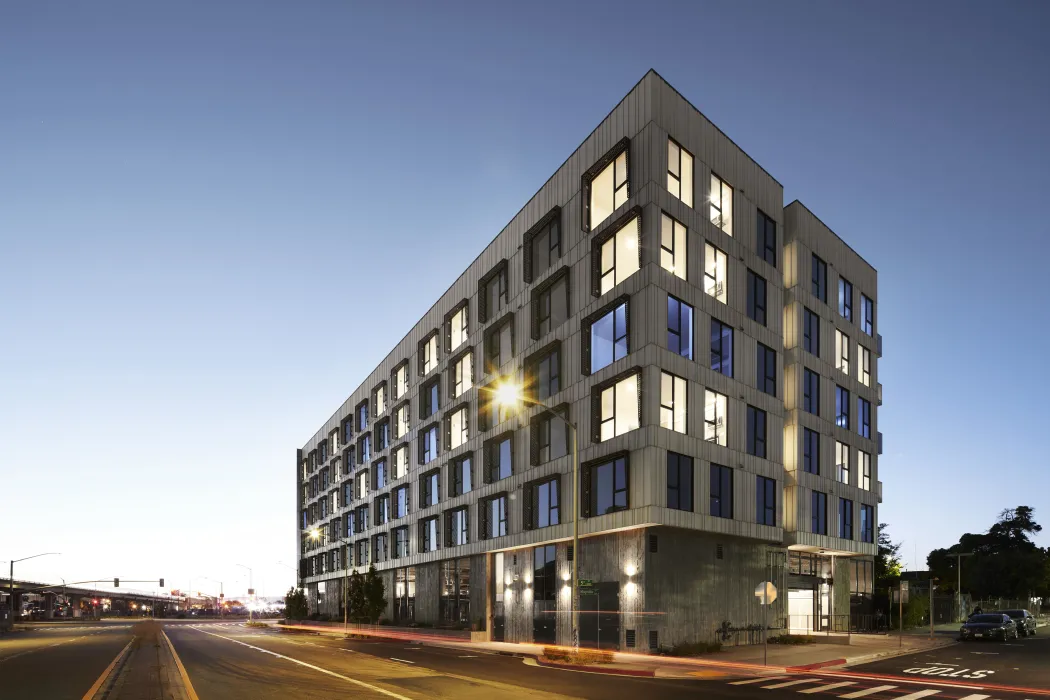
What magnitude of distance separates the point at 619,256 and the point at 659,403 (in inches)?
311

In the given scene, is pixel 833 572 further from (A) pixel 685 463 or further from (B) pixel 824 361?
(A) pixel 685 463

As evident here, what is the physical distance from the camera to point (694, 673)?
27234 mm

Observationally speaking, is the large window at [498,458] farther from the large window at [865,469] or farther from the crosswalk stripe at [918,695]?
the crosswalk stripe at [918,695]

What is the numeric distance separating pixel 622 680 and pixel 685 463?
15.3 meters

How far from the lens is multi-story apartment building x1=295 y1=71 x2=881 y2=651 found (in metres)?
38.6

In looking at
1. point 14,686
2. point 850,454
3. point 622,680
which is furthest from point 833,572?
point 14,686

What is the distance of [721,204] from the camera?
43656 mm

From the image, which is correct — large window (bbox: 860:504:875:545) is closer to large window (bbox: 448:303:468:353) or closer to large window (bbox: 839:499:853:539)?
large window (bbox: 839:499:853:539)

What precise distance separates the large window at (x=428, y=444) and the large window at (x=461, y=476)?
5.02 m

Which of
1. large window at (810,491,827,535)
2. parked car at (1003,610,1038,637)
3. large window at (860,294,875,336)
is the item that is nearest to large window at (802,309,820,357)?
large window at (860,294,875,336)

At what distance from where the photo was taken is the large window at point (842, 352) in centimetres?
5350

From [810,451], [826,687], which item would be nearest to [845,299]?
[810,451]

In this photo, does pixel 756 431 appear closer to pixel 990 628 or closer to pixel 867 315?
pixel 990 628

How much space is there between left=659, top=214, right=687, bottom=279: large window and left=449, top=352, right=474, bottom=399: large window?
21351 millimetres
